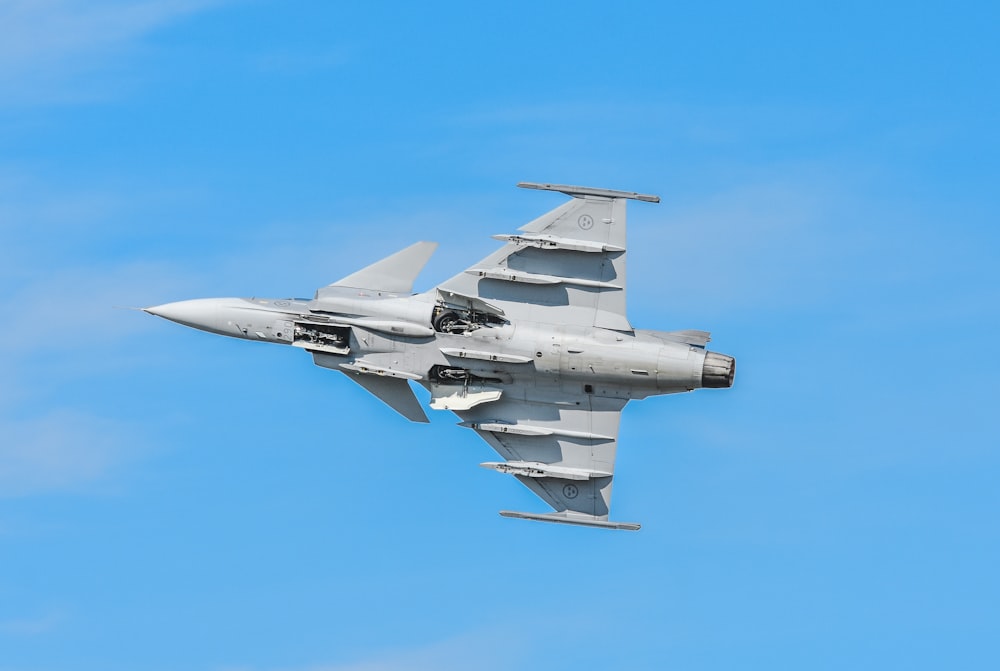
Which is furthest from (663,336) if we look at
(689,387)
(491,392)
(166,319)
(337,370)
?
(166,319)

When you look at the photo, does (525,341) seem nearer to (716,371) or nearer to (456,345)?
(456,345)

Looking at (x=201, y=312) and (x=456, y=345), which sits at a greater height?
(x=201, y=312)

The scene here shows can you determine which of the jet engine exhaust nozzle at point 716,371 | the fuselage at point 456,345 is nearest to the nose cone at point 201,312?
the fuselage at point 456,345

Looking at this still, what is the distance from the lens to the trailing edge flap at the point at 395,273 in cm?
4122

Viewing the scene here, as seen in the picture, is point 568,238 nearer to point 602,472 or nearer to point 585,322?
point 585,322

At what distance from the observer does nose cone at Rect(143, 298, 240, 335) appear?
137 ft

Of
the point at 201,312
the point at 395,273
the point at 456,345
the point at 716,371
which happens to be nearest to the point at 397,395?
the point at 456,345

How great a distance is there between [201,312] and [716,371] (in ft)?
37.2

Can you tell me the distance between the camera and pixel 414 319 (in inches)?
1609

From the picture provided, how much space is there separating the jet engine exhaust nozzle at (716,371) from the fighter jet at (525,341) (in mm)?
21

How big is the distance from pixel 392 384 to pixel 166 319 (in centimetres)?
522

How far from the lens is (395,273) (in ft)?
135

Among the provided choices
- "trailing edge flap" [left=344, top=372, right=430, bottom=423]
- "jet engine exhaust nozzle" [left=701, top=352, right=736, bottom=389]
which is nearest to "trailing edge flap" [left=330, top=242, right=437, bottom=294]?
"trailing edge flap" [left=344, top=372, right=430, bottom=423]

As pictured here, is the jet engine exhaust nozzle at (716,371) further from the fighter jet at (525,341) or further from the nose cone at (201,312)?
the nose cone at (201,312)
